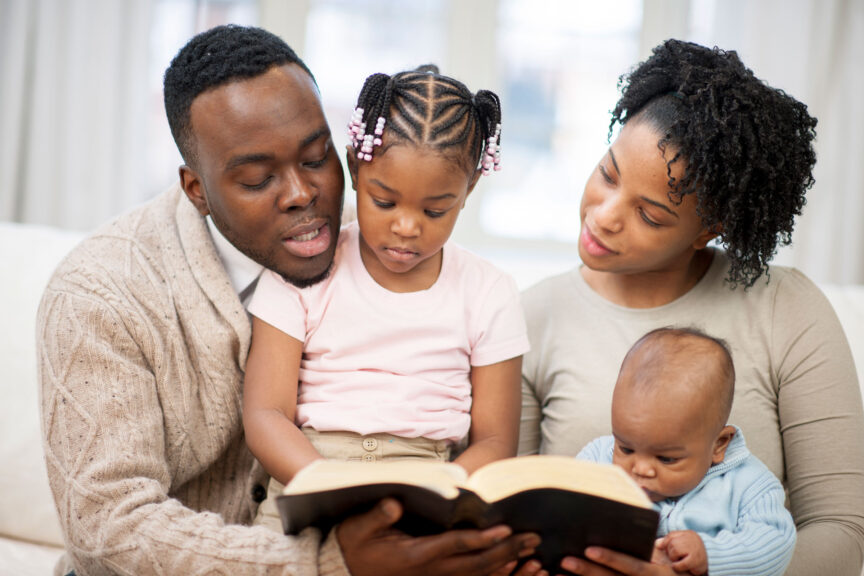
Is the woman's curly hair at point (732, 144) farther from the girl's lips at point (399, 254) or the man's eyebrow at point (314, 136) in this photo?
the man's eyebrow at point (314, 136)

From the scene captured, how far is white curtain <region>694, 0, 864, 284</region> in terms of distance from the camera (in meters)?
4.13

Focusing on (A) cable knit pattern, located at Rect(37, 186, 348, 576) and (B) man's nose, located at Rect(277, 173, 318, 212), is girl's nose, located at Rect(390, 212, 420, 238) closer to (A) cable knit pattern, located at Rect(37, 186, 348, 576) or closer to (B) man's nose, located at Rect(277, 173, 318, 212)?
(B) man's nose, located at Rect(277, 173, 318, 212)

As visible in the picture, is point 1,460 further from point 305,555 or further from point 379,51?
point 379,51

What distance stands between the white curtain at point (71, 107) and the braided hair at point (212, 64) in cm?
278


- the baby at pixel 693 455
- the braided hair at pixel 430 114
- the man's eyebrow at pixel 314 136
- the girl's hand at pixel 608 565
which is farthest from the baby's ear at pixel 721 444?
the man's eyebrow at pixel 314 136

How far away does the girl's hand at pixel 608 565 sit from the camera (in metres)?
1.28

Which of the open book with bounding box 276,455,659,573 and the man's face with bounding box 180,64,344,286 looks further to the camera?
the man's face with bounding box 180,64,344,286

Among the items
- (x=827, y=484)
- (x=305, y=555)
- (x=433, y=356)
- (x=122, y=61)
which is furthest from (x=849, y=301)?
(x=122, y=61)

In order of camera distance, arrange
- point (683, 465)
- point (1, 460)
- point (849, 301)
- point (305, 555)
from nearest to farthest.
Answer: point (305, 555) < point (683, 465) < point (1, 460) < point (849, 301)

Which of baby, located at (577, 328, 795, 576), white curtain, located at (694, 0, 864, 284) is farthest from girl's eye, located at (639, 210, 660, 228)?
white curtain, located at (694, 0, 864, 284)

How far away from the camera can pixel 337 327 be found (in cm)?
165

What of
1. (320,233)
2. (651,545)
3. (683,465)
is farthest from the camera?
(320,233)

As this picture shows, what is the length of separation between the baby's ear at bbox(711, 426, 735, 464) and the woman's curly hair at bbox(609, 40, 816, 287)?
0.39m

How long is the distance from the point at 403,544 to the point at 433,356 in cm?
46
